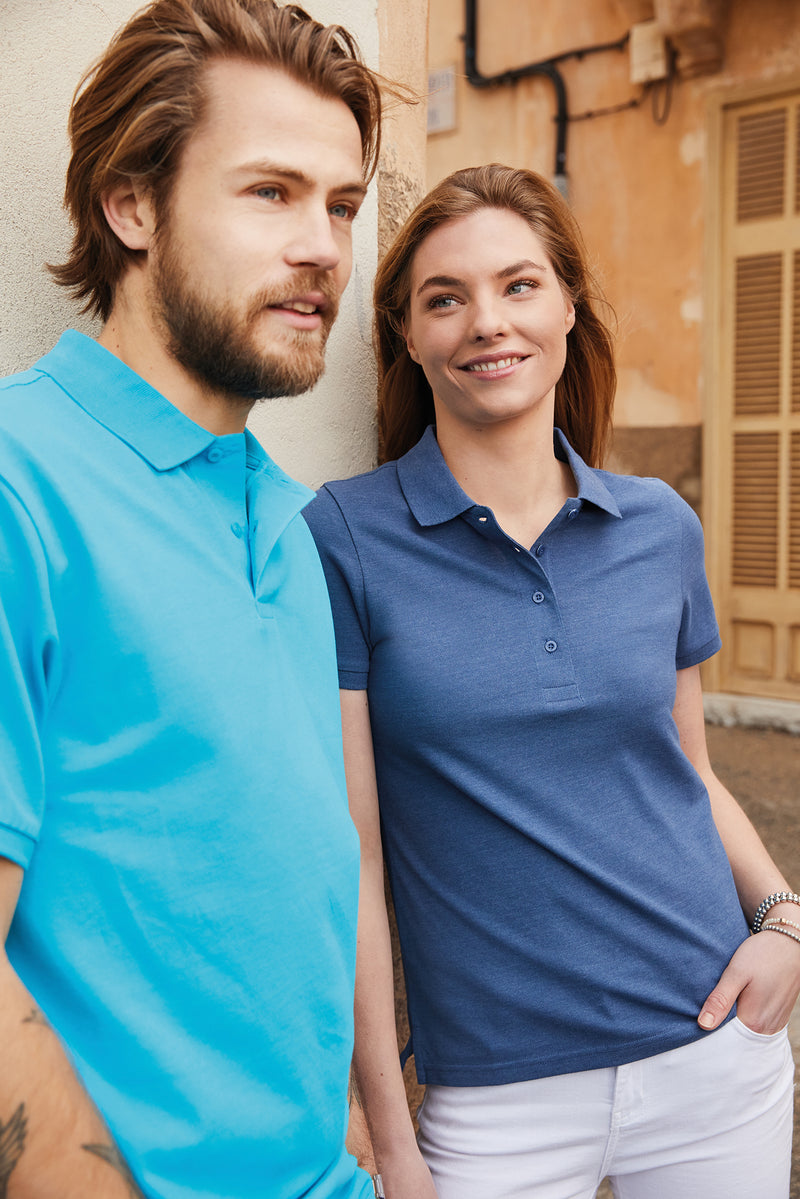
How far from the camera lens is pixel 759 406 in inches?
215

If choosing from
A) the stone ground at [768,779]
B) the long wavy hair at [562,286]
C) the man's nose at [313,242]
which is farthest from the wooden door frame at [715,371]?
the man's nose at [313,242]

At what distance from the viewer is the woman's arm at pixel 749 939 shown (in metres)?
1.49

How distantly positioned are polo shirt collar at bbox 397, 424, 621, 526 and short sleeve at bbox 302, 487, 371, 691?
0.12m

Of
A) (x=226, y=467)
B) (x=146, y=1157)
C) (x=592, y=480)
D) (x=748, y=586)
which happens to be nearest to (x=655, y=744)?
(x=592, y=480)

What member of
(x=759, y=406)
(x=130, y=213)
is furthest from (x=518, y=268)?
(x=759, y=406)

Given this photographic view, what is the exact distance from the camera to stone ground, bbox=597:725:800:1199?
12.9 feet

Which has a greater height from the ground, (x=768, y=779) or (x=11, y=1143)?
(x=11, y=1143)

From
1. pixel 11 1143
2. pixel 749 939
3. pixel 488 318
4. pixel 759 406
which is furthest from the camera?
pixel 759 406

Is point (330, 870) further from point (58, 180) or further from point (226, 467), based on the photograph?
point (58, 180)

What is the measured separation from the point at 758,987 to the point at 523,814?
1.56ft

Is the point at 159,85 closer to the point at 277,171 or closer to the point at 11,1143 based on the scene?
the point at 277,171

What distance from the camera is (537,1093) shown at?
140 cm

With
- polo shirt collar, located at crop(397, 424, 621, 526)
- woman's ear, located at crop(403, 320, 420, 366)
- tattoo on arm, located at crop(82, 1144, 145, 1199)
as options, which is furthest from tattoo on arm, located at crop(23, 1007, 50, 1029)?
woman's ear, located at crop(403, 320, 420, 366)

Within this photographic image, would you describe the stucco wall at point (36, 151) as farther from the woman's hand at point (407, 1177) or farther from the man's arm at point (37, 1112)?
the woman's hand at point (407, 1177)
